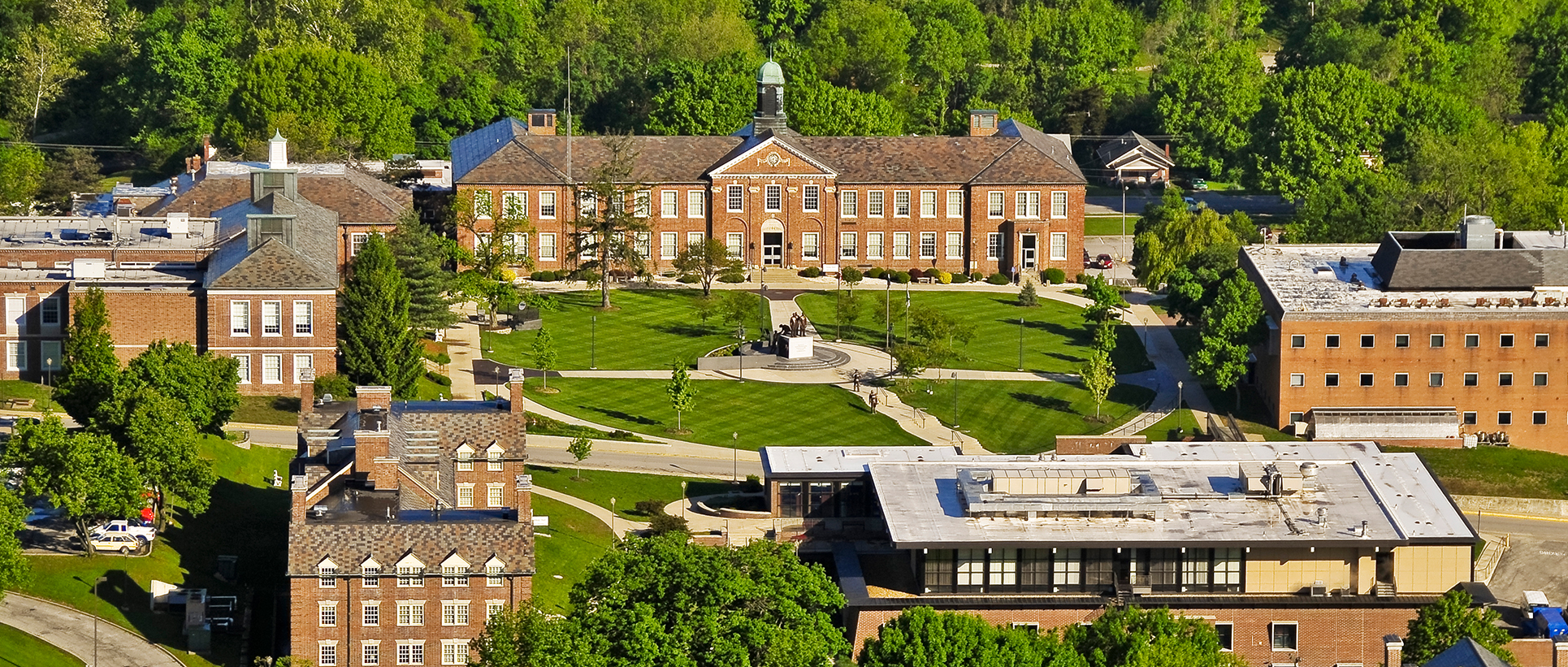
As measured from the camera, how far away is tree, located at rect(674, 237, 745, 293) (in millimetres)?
179500

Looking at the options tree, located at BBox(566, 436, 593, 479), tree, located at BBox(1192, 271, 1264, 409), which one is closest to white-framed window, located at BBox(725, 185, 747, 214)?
tree, located at BBox(1192, 271, 1264, 409)

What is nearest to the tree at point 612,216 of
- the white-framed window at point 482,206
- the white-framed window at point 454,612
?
the white-framed window at point 482,206

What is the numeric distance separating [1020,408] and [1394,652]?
48403 mm

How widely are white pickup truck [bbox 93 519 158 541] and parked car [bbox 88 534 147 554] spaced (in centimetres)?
11

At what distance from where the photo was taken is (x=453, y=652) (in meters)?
113

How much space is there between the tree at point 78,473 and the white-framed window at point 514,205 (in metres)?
68.0

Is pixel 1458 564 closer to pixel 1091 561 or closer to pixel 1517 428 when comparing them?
pixel 1091 561

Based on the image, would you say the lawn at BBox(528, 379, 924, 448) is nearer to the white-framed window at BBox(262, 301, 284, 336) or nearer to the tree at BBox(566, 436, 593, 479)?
the tree at BBox(566, 436, 593, 479)

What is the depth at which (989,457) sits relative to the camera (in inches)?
5113

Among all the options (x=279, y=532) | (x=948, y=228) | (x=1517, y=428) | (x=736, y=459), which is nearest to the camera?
(x=279, y=532)

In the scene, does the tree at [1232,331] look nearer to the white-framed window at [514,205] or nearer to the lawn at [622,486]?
the lawn at [622,486]

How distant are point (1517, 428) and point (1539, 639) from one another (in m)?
43.0

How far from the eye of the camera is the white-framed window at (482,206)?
184 meters

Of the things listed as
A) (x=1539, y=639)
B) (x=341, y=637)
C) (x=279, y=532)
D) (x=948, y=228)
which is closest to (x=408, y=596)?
(x=341, y=637)
